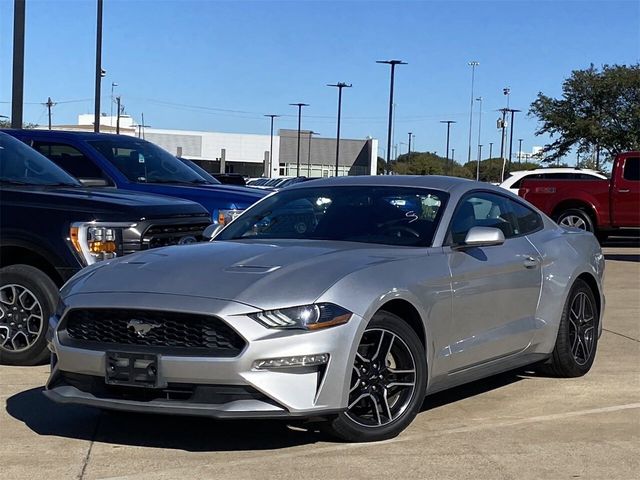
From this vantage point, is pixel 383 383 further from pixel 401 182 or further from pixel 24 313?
pixel 24 313

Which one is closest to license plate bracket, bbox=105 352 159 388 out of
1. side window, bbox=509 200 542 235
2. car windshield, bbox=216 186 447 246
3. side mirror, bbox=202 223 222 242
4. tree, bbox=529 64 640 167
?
car windshield, bbox=216 186 447 246

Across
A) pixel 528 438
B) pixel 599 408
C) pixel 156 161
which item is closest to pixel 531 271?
pixel 599 408

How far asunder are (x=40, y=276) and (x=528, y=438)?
12.1 feet

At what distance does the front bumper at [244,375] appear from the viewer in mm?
4633

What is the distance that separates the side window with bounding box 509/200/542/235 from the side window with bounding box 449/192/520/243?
0.02 m

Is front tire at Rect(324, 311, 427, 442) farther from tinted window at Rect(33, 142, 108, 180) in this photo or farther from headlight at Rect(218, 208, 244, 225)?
tinted window at Rect(33, 142, 108, 180)

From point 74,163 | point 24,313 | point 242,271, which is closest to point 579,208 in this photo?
point 74,163

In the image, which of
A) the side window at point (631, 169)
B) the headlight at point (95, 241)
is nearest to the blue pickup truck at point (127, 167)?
the headlight at point (95, 241)

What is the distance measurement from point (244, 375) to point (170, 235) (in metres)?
3.22

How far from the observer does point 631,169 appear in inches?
774

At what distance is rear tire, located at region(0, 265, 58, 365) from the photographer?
22.9 ft

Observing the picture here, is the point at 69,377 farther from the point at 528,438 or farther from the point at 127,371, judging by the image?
the point at 528,438

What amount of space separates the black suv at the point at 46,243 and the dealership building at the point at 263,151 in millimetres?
80259

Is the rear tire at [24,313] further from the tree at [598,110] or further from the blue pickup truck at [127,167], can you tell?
the tree at [598,110]
